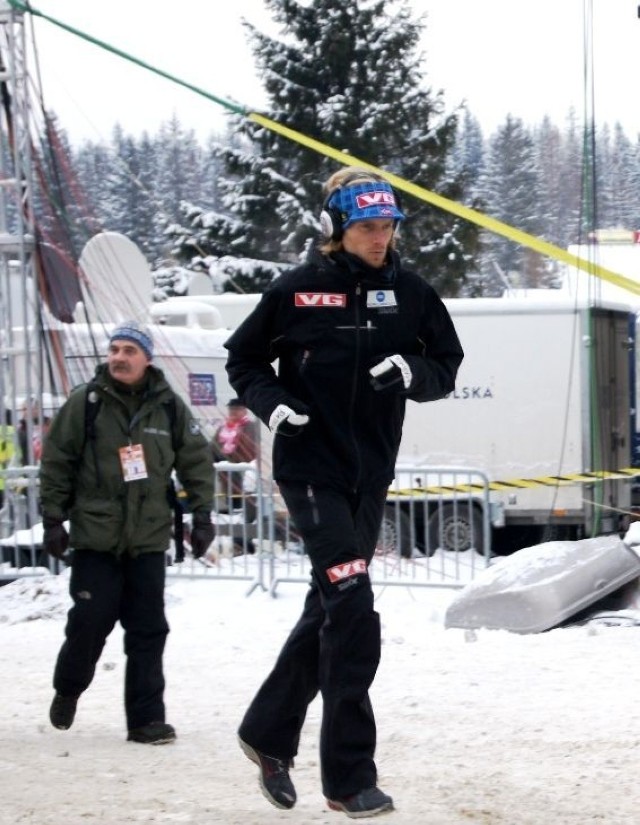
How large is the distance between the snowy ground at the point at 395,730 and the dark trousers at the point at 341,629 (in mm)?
305

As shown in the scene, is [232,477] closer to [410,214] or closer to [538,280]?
[410,214]

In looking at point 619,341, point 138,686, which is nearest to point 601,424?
point 619,341

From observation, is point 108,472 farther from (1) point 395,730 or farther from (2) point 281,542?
(2) point 281,542

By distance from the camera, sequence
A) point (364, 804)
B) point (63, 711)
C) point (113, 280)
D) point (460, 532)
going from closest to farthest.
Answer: point (364, 804), point (63, 711), point (460, 532), point (113, 280)

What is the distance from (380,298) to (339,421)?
393 mm

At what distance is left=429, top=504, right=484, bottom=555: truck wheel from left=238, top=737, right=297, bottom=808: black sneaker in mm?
5834

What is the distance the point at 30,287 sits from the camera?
1216 centimetres

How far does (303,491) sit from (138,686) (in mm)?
1976

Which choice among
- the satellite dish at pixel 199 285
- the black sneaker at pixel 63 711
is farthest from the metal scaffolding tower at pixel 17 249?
the satellite dish at pixel 199 285

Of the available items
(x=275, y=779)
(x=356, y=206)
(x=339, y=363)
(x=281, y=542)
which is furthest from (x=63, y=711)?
(x=281, y=542)

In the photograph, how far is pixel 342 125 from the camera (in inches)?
1271

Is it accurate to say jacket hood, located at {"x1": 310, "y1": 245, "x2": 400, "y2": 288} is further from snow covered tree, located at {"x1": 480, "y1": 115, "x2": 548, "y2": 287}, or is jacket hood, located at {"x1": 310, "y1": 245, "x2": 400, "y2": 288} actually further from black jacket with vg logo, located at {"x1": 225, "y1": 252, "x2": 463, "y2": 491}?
snow covered tree, located at {"x1": 480, "y1": 115, "x2": 548, "y2": 287}

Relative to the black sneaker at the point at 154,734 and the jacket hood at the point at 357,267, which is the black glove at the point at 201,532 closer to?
the black sneaker at the point at 154,734

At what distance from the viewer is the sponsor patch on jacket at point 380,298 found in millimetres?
→ 4527
